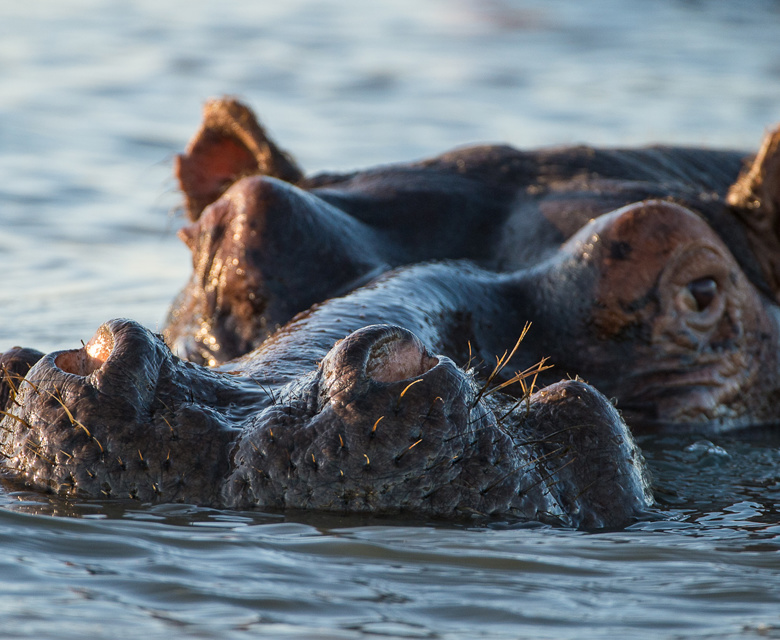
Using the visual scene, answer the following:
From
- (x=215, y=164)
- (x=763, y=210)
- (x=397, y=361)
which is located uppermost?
(x=215, y=164)

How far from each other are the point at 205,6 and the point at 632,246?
19125 mm

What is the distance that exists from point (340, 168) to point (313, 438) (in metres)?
9.09

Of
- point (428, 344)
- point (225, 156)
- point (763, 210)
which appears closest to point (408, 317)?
point (428, 344)

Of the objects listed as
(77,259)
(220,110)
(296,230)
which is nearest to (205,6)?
(77,259)

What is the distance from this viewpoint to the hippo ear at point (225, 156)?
6176 mm

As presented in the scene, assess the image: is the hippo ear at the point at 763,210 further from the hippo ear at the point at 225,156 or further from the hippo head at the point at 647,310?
the hippo ear at the point at 225,156

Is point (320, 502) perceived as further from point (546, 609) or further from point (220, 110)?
point (220, 110)

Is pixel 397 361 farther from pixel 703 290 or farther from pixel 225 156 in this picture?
pixel 225 156

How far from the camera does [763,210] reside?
5.30 metres

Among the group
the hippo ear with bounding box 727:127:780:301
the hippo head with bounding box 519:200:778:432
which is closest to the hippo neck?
the hippo head with bounding box 519:200:778:432

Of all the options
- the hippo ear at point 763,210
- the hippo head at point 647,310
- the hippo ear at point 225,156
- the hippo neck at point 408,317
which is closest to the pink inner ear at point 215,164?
the hippo ear at point 225,156

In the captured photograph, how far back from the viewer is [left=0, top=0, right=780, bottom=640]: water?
8.84ft

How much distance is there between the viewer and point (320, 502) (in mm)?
3006

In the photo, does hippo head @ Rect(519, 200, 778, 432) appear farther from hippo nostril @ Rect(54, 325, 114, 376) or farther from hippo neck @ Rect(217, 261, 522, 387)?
hippo nostril @ Rect(54, 325, 114, 376)
